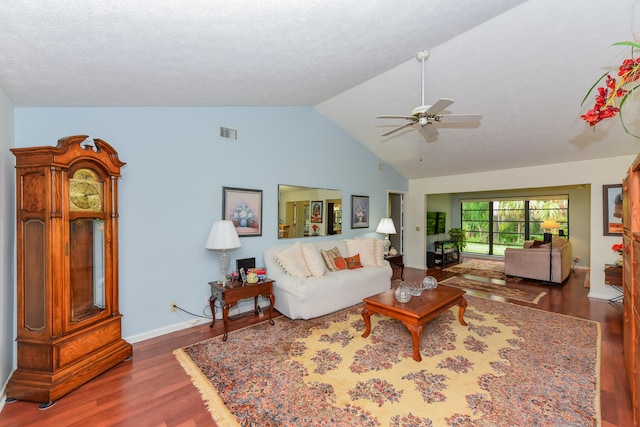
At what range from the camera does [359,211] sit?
18.4 ft

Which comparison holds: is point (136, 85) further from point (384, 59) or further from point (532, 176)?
point (532, 176)

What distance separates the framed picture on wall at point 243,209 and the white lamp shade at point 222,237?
1.38 feet

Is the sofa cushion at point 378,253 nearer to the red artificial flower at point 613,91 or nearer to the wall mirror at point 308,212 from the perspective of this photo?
the wall mirror at point 308,212

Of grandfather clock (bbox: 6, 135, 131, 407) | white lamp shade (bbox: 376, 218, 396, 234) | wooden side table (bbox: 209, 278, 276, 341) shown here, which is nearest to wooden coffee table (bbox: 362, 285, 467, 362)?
wooden side table (bbox: 209, 278, 276, 341)

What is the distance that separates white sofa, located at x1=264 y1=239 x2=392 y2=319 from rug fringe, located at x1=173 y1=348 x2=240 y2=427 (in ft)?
4.26

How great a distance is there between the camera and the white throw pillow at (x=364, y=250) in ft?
15.4

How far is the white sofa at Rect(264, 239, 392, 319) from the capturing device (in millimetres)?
3506

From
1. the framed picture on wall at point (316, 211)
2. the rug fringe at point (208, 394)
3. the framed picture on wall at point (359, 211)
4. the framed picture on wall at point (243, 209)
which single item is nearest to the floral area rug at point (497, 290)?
the framed picture on wall at point (359, 211)

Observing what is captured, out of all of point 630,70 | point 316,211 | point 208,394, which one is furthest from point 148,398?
point 316,211

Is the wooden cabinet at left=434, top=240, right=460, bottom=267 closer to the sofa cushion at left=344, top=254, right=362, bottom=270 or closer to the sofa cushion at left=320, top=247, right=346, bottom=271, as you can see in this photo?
the sofa cushion at left=344, top=254, right=362, bottom=270

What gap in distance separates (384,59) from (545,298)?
4.55m

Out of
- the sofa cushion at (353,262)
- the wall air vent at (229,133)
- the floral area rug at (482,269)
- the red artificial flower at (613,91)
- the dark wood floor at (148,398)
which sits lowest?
the floral area rug at (482,269)

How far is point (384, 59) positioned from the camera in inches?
113

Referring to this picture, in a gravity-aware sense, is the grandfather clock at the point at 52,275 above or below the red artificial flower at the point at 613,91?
below
